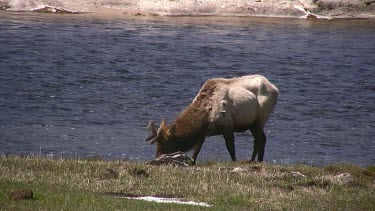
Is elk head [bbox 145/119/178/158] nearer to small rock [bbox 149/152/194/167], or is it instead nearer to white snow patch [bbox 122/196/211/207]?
small rock [bbox 149/152/194/167]

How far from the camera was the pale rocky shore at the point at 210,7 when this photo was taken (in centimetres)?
4778

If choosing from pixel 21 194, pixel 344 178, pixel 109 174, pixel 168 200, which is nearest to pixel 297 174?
pixel 344 178

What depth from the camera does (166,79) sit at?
117 ft

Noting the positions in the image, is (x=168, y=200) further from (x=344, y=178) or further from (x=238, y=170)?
(x=344, y=178)

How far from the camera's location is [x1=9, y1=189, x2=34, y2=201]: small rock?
13327 millimetres

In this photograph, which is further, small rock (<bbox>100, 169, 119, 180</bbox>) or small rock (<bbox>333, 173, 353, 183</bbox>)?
small rock (<bbox>333, 173, 353, 183</bbox>)

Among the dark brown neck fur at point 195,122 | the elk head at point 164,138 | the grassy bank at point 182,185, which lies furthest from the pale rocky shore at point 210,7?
the grassy bank at point 182,185

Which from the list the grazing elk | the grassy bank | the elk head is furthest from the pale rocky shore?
the grassy bank

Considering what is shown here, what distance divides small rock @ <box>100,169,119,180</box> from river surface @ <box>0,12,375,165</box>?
6.04 meters

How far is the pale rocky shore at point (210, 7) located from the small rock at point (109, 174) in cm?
3198

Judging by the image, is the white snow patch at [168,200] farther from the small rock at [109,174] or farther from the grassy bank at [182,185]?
the small rock at [109,174]

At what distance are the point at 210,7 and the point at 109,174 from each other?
3435cm

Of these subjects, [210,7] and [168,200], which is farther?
[210,7]

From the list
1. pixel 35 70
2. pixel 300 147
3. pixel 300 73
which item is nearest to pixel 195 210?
pixel 300 147
